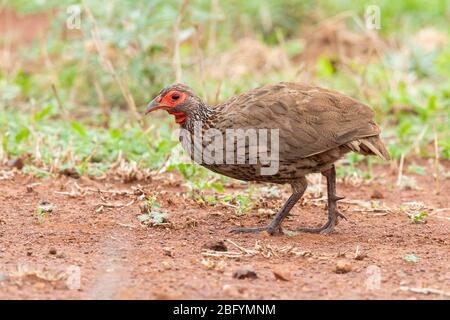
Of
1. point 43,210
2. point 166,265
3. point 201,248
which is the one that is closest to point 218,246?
point 201,248

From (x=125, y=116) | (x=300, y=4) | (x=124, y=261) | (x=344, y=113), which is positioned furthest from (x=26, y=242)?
(x=300, y=4)

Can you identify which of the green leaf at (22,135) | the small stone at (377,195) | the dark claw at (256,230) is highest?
the green leaf at (22,135)

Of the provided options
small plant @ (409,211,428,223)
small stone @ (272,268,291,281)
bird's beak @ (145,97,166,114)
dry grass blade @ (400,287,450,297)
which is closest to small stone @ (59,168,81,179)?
bird's beak @ (145,97,166,114)

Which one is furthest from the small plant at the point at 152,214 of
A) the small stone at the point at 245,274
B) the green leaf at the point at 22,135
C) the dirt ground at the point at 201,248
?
the green leaf at the point at 22,135

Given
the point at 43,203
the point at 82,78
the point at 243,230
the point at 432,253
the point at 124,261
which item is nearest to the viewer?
the point at 124,261

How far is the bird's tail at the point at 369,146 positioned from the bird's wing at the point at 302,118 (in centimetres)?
6

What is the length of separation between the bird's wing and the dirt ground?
0.61 metres

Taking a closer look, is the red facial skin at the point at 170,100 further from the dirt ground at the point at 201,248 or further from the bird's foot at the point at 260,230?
the bird's foot at the point at 260,230

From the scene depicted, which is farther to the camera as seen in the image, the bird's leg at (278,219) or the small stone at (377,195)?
the small stone at (377,195)

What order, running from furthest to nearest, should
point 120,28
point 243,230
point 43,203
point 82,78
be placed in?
point 82,78 → point 120,28 → point 43,203 → point 243,230

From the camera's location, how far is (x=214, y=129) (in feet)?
18.6

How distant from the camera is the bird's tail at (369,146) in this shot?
18.5 feet
